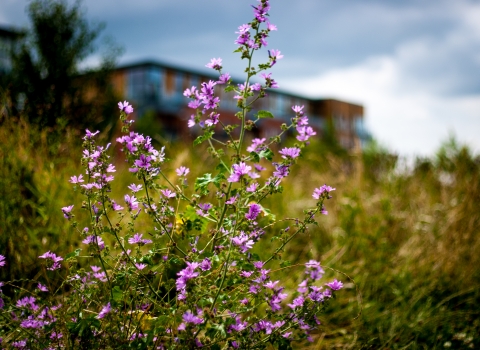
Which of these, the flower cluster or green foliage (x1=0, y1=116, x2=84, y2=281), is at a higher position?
green foliage (x1=0, y1=116, x2=84, y2=281)

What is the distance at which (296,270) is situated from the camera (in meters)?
3.77

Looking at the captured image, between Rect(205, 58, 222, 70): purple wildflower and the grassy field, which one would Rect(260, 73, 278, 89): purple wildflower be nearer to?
Rect(205, 58, 222, 70): purple wildflower

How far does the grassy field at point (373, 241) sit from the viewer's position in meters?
3.01

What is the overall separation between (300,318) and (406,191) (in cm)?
378

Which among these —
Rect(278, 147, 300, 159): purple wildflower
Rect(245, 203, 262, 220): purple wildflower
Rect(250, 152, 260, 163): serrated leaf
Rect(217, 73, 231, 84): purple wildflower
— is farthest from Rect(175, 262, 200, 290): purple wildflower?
Rect(217, 73, 231, 84): purple wildflower

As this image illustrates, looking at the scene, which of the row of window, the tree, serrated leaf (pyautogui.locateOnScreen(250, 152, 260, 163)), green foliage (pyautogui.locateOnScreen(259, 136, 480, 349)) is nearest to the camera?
serrated leaf (pyautogui.locateOnScreen(250, 152, 260, 163))

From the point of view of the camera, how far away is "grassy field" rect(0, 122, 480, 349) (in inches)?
118

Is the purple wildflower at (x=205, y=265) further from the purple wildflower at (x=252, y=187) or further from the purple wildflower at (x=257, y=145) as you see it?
the purple wildflower at (x=257, y=145)

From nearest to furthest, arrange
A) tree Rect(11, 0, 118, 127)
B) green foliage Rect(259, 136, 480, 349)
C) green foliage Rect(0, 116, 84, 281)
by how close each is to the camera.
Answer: green foliage Rect(0, 116, 84, 281), green foliage Rect(259, 136, 480, 349), tree Rect(11, 0, 118, 127)

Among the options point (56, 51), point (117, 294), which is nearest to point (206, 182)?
point (117, 294)

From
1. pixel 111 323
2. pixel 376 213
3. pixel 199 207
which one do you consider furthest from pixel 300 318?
pixel 376 213

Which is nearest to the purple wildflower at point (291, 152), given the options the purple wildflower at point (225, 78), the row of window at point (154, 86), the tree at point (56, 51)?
the purple wildflower at point (225, 78)

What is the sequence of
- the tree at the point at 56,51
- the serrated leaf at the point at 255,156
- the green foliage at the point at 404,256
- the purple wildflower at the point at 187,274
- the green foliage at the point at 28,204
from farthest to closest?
the tree at the point at 56,51
the green foliage at the point at 404,256
the green foliage at the point at 28,204
the serrated leaf at the point at 255,156
the purple wildflower at the point at 187,274

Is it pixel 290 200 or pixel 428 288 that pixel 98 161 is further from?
pixel 290 200
